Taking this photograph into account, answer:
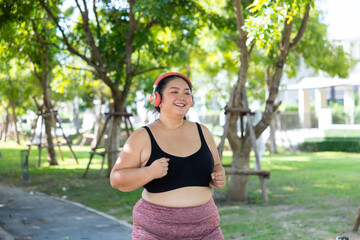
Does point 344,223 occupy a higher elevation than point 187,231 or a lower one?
lower

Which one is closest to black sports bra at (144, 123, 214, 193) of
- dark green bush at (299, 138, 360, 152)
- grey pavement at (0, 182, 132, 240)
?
grey pavement at (0, 182, 132, 240)

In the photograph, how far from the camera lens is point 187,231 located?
10.5 feet

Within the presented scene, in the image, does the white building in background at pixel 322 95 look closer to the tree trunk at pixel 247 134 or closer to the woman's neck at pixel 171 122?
the tree trunk at pixel 247 134

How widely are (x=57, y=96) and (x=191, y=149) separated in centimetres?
2648

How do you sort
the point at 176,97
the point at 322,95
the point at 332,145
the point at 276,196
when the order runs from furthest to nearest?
the point at 322,95 < the point at 332,145 < the point at 276,196 < the point at 176,97

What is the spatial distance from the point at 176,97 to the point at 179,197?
64 cm

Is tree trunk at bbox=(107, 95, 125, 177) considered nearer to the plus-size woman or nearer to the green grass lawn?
the green grass lawn

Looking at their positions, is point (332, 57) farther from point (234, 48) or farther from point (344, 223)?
point (344, 223)

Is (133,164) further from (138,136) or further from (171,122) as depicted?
(171,122)

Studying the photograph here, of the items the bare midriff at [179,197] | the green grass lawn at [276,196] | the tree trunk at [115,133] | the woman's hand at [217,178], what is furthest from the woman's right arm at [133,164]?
the tree trunk at [115,133]

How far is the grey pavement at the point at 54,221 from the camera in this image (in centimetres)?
729

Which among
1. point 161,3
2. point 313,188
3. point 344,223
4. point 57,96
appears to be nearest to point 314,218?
point 344,223

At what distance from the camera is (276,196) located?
35.9 ft

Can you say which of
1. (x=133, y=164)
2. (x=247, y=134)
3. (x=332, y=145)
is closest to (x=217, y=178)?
(x=133, y=164)
